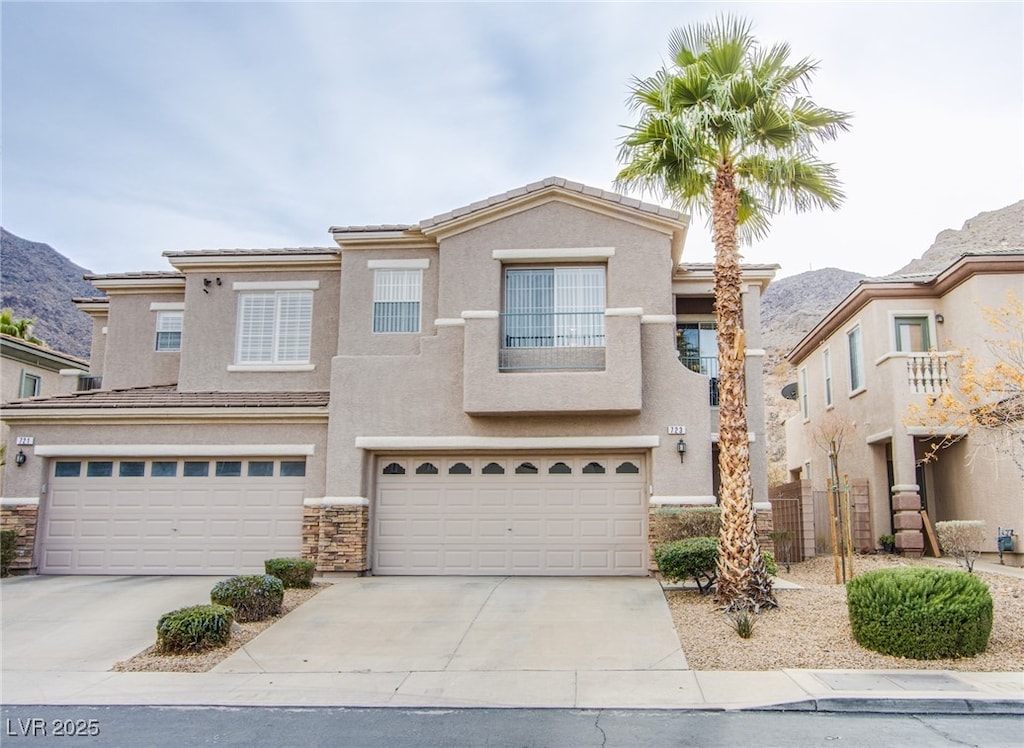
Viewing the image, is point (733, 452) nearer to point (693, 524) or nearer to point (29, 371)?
point (693, 524)

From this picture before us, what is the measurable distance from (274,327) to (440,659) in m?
10.6

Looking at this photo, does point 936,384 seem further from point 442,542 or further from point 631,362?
point 442,542

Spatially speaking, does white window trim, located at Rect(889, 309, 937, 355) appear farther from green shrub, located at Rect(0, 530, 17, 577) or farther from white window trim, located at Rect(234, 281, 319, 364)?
green shrub, located at Rect(0, 530, 17, 577)

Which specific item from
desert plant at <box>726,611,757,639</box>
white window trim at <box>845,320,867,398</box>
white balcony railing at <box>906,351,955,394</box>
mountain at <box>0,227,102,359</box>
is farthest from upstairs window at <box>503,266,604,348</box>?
mountain at <box>0,227,102,359</box>

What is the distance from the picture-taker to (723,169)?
12867 mm

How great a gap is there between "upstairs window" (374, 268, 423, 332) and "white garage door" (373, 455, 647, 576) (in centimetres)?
281

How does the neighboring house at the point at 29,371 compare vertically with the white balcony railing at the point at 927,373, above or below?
above

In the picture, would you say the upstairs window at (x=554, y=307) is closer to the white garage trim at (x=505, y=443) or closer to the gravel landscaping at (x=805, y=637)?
the white garage trim at (x=505, y=443)

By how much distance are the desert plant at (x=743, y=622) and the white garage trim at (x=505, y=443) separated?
459cm

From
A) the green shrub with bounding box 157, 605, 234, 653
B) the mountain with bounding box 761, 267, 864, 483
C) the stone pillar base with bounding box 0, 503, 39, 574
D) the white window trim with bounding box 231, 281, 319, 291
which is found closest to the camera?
the green shrub with bounding box 157, 605, 234, 653

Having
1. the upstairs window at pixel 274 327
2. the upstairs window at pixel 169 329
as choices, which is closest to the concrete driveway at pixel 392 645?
the upstairs window at pixel 274 327

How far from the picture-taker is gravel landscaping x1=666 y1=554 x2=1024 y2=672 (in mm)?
9602

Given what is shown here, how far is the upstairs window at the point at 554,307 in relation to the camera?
16.2 m

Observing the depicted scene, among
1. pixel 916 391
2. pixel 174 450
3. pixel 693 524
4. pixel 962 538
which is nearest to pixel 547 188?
pixel 693 524
